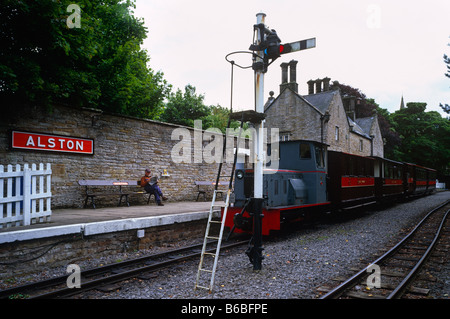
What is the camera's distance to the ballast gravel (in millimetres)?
4535

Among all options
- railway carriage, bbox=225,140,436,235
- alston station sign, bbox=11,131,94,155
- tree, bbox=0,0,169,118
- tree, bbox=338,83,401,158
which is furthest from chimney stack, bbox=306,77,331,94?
alston station sign, bbox=11,131,94,155

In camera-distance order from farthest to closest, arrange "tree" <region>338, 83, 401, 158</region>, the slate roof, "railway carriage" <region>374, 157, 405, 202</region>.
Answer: "tree" <region>338, 83, 401, 158</region> < the slate roof < "railway carriage" <region>374, 157, 405, 202</region>

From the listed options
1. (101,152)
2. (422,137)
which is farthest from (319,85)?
(101,152)

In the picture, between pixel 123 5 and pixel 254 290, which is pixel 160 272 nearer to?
pixel 254 290

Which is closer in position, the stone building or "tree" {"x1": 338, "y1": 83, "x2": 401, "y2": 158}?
the stone building

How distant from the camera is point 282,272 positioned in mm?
5539

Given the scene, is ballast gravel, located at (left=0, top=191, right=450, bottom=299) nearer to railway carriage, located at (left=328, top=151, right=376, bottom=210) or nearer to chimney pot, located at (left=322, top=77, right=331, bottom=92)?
railway carriage, located at (left=328, top=151, right=376, bottom=210)

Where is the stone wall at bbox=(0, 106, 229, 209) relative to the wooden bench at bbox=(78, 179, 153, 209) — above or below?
above

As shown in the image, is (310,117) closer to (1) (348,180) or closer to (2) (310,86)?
(2) (310,86)

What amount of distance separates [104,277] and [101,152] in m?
5.94

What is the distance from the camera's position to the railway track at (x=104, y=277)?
446 centimetres

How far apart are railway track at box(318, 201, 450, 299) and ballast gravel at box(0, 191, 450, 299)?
265 millimetres

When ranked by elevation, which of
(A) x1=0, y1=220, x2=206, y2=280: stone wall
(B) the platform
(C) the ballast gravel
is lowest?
(C) the ballast gravel

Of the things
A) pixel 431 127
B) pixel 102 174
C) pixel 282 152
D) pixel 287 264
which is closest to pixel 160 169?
pixel 102 174
